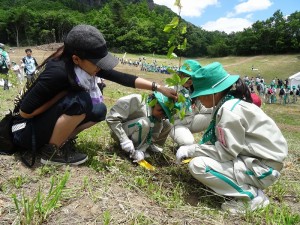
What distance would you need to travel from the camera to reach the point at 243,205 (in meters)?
2.36

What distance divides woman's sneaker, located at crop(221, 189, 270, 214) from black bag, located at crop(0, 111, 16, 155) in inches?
70.7

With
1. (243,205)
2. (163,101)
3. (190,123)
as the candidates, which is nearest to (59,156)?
(163,101)

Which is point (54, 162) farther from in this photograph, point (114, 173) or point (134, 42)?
point (134, 42)

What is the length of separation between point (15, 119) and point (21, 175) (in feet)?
1.90

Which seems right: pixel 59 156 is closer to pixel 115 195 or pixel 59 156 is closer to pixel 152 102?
pixel 115 195

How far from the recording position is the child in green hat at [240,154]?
7.61 ft

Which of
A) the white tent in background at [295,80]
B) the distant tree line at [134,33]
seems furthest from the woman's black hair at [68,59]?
the distant tree line at [134,33]

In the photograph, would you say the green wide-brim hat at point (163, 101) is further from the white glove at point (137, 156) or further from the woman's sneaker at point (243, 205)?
the woman's sneaker at point (243, 205)

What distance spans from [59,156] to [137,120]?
90cm

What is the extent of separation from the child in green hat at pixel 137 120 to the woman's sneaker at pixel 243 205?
98cm

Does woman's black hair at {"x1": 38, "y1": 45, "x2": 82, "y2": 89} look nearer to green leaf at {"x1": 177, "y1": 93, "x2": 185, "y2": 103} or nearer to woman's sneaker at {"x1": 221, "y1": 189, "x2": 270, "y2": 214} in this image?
green leaf at {"x1": 177, "y1": 93, "x2": 185, "y2": 103}

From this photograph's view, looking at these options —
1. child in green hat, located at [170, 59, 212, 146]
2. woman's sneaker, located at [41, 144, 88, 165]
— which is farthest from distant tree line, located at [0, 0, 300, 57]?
woman's sneaker, located at [41, 144, 88, 165]

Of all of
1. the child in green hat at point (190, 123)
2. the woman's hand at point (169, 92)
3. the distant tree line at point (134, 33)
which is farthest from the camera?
the distant tree line at point (134, 33)

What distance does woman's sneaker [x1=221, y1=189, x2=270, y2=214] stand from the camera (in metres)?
2.31
